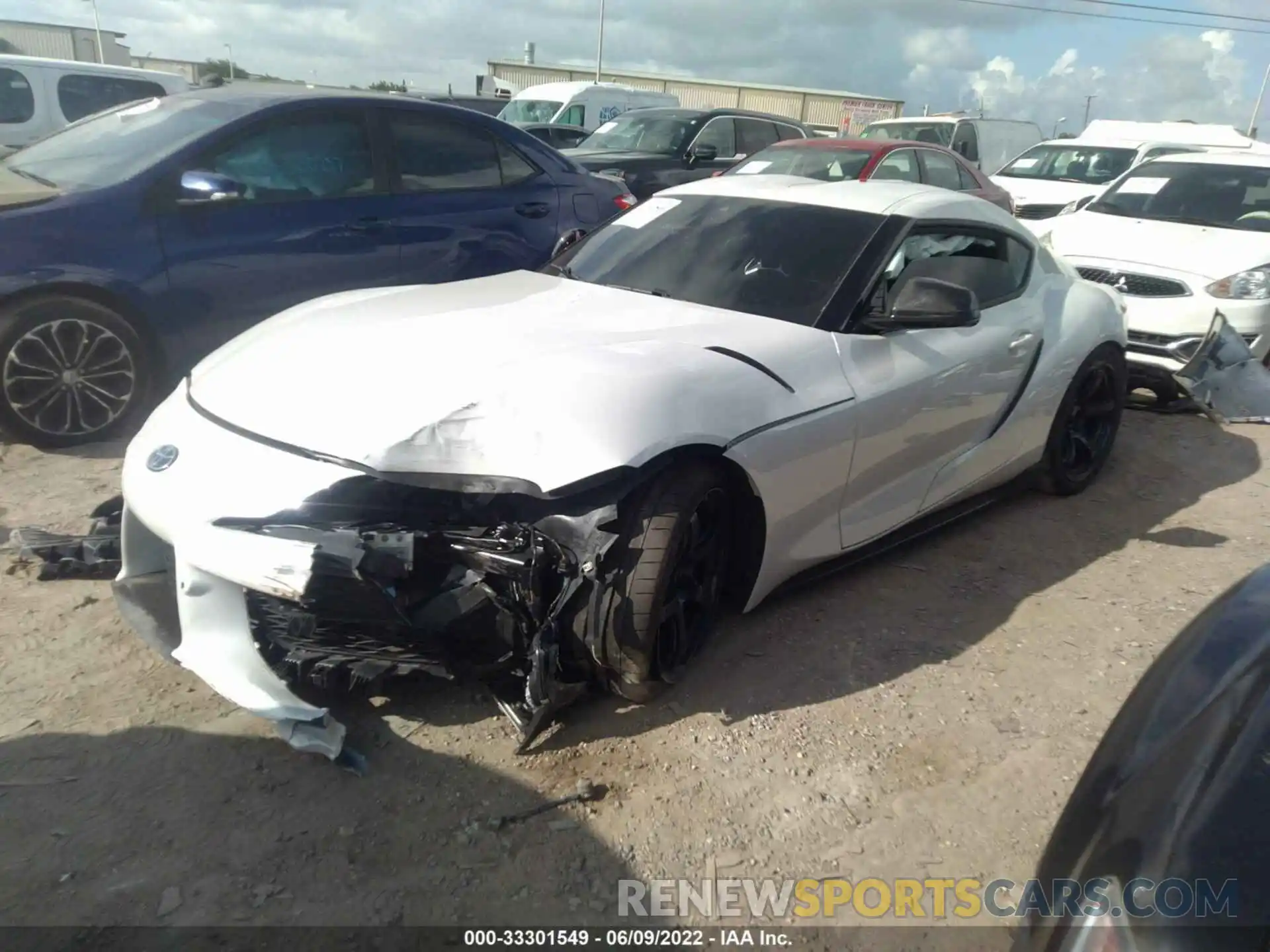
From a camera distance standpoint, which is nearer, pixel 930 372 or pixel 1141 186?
pixel 930 372

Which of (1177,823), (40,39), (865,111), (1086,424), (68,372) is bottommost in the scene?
(1086,424)

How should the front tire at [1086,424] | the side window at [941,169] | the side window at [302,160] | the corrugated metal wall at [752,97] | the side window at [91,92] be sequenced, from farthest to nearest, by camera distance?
the corrugated metal wall at [752,97] → the side window at [91,92] → the side window at [941,169] → the side window at [302,160] → the front tire at [1086,424]

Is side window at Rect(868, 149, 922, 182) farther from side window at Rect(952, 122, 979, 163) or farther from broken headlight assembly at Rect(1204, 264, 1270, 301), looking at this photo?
side window at Rect(952, 122, 979, 163)

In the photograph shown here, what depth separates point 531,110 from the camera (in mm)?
16516

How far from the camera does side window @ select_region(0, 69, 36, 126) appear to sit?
992 cm

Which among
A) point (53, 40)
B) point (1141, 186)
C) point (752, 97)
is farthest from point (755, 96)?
point (1141, 186)

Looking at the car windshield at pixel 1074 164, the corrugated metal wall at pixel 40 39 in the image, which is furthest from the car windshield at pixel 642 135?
the corrugated metal wall at pixel 40 39

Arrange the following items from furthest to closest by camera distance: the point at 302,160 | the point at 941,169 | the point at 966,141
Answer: the point at 966,141
the point at 941,169
the point at 302,160

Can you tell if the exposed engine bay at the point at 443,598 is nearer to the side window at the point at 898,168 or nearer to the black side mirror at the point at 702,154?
the side window at the point at 898,168

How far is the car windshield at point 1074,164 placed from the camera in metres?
12.8

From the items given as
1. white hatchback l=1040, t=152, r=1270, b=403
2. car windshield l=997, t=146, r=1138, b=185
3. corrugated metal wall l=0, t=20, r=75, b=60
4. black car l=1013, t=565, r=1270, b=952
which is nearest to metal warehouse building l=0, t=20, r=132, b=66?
corrugated metal wall l=0, t=20, r=75, b=60

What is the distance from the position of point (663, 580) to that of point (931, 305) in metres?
1.49

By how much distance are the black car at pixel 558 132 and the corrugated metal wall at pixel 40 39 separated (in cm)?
2196

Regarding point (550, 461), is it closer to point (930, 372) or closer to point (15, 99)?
point (930, 372)
